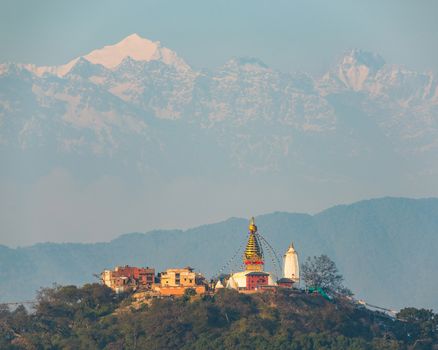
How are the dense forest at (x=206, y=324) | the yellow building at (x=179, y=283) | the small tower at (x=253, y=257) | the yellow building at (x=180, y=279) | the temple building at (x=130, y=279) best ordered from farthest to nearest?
the temple building at (x=130, y=279), the small tower at (x=253, y=257), the yellow building at (x=180, y=279), the yellow building at (x=179, y=283), the dense forest at (x=206, y=324)

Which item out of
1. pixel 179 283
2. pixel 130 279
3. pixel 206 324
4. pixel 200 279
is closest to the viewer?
pixel 206 324

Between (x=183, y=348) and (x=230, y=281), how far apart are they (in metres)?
12.5

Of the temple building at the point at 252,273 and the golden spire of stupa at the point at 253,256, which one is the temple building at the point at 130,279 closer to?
the temple building at the point at 252,273

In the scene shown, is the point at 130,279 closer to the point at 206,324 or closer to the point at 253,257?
the point at 253,257

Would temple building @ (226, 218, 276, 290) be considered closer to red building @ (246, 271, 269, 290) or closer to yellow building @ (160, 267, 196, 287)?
red building @ (246, 271, 269, 290)

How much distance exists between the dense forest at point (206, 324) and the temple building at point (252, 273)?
2308mm

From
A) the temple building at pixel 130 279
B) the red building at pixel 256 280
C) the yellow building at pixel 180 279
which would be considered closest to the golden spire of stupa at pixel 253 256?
the red building at pixel 256 280

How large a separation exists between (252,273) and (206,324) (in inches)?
345

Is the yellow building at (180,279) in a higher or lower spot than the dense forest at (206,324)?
higher

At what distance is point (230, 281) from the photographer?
19375cm

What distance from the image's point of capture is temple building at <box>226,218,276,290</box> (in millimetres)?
191375

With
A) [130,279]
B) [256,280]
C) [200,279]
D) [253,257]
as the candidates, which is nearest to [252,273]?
[256,280]

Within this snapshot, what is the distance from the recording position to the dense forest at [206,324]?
184 metres

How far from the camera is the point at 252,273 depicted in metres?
192
